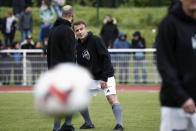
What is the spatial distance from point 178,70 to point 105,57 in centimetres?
423

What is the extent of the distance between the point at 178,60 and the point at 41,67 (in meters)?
14.8

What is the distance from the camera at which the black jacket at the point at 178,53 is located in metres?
5.07

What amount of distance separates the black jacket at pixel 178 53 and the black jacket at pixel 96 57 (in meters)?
4.17

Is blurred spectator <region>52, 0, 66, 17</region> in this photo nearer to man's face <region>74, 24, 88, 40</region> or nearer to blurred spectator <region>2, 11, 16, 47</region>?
blurred spectator <region>2, 11, 16, 47</region>

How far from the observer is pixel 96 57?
31.2ft

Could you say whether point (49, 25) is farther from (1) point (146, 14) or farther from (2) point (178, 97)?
(2) point (178, 97)

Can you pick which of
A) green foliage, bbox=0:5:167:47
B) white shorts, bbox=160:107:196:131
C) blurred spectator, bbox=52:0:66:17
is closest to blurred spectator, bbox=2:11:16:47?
blurred spectator, bbox=52:0:66:17

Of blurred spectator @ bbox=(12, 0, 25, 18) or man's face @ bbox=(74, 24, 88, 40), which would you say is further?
blurred spectator @ bbox=(12, 0, 25, 18)

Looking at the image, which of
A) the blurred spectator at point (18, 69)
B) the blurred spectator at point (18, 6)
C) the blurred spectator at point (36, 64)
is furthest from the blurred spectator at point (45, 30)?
the blurred spectator at point (18, 6)

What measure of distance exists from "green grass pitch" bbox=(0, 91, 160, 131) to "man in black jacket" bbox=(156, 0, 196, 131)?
429 cm

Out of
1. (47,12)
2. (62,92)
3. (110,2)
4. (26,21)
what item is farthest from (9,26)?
(62,92)

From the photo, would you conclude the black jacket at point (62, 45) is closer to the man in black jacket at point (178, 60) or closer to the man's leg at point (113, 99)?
the man's leg at point (113, 99)

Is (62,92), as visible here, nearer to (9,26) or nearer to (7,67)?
(7,67)

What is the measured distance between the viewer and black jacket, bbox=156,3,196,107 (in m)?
5.07
